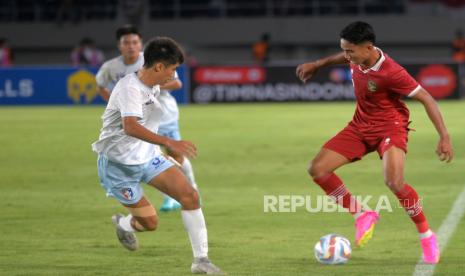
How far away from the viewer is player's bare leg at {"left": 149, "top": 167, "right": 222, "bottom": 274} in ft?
25.1

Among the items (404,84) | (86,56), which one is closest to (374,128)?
(404,84)

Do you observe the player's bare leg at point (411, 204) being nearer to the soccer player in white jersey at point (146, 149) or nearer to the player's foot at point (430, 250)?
the player's foot at point (430, 250)

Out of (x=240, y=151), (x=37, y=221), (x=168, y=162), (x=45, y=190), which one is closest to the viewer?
(x=168, y=162)

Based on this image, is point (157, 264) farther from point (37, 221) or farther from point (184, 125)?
point (184, 125)

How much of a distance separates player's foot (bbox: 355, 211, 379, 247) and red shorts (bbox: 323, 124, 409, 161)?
515mm

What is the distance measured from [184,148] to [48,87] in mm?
24219

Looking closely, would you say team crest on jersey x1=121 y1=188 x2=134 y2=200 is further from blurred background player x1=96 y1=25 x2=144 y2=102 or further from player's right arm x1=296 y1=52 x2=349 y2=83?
blurred background player x1=96 y1=25 x2=144 y2=102

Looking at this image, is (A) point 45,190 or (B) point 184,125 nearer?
(A) point 45,190

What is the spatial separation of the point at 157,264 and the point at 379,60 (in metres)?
2.51

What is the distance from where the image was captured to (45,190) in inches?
524

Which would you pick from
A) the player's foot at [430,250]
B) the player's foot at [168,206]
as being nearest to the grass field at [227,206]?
the player's foot at [430,250]

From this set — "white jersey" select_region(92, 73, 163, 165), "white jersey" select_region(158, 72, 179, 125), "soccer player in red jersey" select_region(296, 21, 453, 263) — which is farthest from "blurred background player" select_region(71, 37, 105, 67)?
"white jersey" select_region(92, 73, 163, 165)

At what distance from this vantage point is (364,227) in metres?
8.70

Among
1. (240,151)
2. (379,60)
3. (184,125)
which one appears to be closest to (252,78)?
(184,125)
